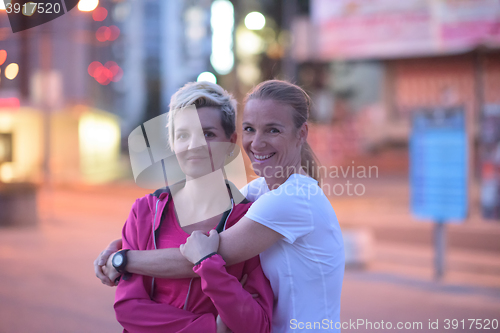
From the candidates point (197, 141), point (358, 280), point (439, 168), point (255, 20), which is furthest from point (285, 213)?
point (255, 20)

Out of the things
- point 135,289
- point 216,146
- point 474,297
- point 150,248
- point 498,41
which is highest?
point 498,41

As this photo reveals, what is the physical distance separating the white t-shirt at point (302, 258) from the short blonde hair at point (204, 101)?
13.7 inches

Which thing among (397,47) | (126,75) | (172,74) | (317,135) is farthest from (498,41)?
(126,75)

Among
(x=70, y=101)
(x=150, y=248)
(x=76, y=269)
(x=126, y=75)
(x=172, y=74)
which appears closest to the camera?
(x=150, y=248)

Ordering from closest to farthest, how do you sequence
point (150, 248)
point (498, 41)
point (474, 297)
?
point (150, 248) < point (474, 297) < point (498, 41)

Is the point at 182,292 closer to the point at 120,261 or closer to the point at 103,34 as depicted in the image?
the point at 120,261

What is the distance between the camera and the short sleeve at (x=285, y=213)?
1.62 meters

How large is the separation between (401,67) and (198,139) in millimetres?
17078

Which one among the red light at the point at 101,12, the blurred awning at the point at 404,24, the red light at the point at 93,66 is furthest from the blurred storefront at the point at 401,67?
the red light at the point at 93,66

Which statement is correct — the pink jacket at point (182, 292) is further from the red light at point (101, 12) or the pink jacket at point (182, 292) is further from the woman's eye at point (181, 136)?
the red light at point (101, 12)

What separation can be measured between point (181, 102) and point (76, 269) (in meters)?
4.54

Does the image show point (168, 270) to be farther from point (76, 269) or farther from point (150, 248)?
point (76, 269)

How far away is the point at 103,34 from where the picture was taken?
59.2ft

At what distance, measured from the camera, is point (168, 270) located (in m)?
1.63
